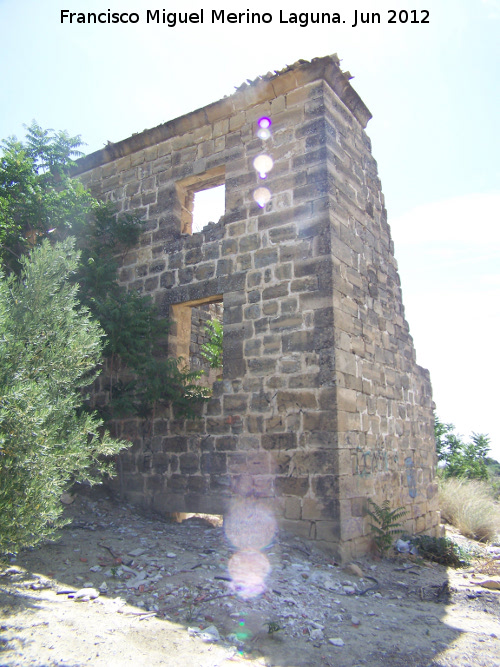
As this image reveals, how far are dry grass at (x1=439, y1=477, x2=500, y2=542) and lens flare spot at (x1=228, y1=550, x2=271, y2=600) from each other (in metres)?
5.47

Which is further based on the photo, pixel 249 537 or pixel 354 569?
pixel 249 537

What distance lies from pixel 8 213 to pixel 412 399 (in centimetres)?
663

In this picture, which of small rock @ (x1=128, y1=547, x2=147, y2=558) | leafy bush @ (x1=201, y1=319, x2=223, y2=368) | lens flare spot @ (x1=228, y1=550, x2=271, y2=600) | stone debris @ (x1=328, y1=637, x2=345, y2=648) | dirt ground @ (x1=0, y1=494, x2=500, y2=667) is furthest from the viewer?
leafy bush @ (x1=201, y1=319, x2=223, y2=368)

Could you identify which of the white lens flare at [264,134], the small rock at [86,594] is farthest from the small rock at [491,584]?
the white lens flare at [264,134]

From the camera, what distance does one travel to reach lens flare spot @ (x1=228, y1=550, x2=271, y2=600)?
427 centimetres

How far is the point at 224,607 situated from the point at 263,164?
5295mm

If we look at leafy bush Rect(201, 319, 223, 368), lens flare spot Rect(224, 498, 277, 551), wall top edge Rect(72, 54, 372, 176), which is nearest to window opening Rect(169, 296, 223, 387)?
leafy bush Rect(201, 319, 223, 368)

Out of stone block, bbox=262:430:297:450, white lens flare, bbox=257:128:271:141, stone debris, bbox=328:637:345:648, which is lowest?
stone debris, bbox=328:637:345:648

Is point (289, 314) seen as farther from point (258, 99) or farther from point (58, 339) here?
point (258, 99)

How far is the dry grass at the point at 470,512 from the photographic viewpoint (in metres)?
8.88

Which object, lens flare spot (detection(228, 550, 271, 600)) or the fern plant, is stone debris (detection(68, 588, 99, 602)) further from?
the fern plant

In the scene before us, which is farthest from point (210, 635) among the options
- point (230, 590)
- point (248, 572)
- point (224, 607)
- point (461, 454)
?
point (461, 454)

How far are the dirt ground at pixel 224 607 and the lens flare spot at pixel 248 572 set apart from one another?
Result: 0.02 m

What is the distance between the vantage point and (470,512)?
9.19 m
